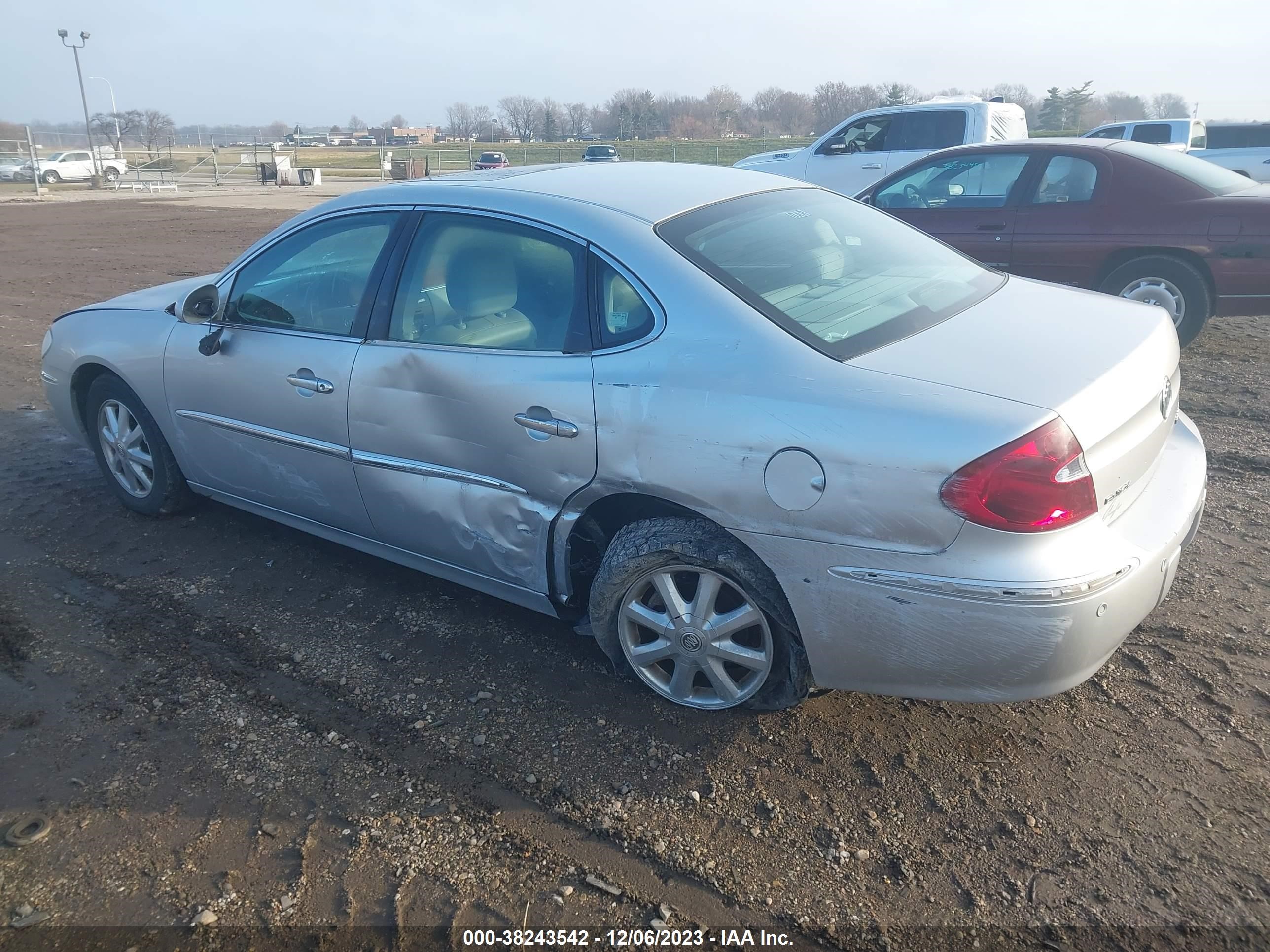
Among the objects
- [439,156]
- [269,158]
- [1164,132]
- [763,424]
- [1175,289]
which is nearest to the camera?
[763,424]

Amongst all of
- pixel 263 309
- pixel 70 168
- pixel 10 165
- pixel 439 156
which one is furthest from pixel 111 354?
pixel 439 156

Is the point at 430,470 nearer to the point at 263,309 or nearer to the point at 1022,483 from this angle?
the point at 263,309

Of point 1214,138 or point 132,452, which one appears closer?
point 132,452

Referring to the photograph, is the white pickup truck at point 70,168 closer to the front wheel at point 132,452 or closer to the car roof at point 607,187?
the front wheel at point 132,452

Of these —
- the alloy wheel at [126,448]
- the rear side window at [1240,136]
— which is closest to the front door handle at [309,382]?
the alloy wheel at [126,448]

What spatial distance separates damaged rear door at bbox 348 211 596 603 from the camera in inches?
124

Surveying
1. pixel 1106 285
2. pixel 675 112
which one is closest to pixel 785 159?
pixel 1106 285

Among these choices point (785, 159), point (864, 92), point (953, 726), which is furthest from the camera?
point (864, 92)

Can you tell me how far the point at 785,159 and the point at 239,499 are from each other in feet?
37.6

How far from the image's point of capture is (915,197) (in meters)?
8.59

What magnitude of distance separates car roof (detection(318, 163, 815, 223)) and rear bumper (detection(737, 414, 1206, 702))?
1.34 metres

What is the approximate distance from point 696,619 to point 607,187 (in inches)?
65.4

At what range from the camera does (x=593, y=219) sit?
10.6 ft

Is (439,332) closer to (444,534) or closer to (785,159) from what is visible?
(444,534)
